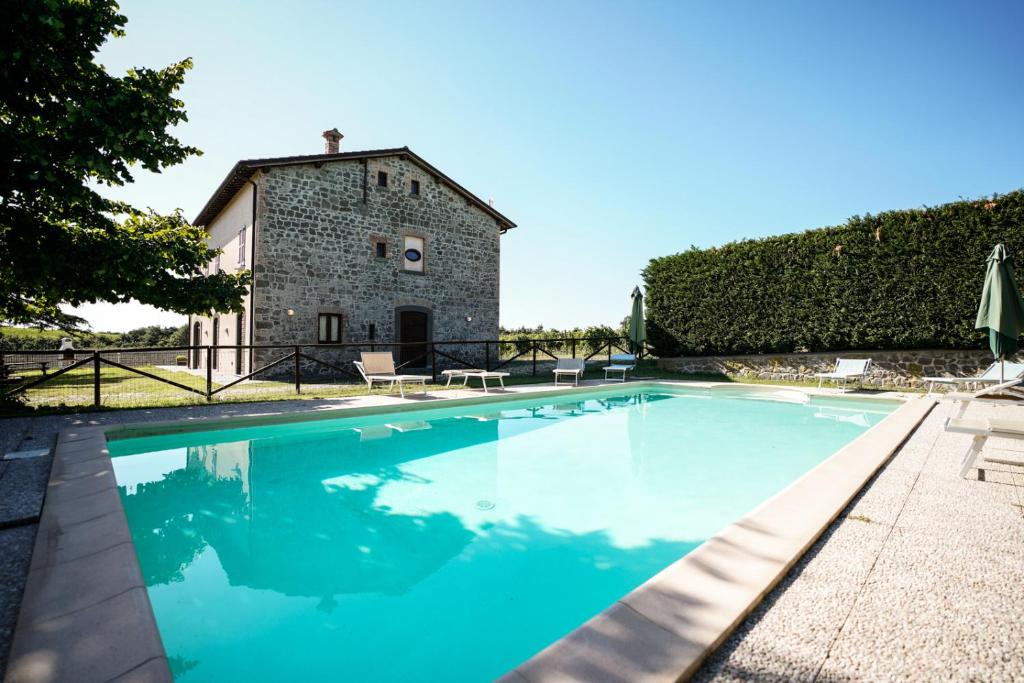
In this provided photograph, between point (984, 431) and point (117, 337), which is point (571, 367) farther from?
point (117, 337)

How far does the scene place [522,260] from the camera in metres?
19.1

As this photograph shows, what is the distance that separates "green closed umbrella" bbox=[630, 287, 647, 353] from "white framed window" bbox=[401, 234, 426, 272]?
23.2 feet

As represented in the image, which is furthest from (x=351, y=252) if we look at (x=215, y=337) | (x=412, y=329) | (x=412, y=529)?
(x=412, y=529)

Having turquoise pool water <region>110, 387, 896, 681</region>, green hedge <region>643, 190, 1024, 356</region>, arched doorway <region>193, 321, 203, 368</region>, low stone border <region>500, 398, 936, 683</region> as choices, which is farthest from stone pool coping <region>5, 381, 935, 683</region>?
arched doorway <region>193, 321, 203, 368</region>

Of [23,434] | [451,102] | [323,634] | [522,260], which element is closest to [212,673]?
[323,634]

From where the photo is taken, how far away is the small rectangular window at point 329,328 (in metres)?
13.7

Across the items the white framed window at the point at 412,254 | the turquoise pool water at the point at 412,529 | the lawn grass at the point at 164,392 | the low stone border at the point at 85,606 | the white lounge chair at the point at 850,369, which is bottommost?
the turquoise pool water at the point at 412,529

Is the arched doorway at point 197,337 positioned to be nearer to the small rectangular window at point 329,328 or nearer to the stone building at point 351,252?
the stone building at point 351,252

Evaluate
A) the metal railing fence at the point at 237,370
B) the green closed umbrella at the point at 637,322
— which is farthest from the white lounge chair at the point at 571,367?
the green closed umbrella at the point at 637,322

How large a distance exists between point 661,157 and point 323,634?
1365 cm

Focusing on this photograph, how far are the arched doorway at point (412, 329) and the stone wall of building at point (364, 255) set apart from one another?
0.16m

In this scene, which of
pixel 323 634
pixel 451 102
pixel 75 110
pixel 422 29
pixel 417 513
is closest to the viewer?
pixel 323 634

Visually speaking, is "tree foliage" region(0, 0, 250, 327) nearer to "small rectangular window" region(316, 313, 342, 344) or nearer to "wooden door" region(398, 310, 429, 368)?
"small rectangular window" region(316, 313, 342, 344)

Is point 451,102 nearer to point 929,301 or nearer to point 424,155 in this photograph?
point 424,155
